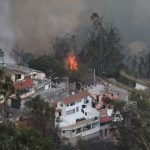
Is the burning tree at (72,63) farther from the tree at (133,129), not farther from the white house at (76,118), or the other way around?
the tree at (133,129)

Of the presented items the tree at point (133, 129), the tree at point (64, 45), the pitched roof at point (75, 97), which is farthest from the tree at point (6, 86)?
the tree at point (64, 45)

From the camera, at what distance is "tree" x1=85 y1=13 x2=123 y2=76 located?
35188 mm

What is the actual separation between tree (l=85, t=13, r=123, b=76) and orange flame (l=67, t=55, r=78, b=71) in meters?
1.30

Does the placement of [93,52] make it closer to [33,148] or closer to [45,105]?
[45,105]

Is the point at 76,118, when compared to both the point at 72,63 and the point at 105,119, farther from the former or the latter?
the point at 72,63

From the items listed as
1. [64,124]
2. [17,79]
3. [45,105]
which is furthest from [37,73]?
[45,105]

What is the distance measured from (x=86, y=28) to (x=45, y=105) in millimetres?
17938

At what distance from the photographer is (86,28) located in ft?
124

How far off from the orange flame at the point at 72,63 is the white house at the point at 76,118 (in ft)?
21.5

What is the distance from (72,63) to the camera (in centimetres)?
3262

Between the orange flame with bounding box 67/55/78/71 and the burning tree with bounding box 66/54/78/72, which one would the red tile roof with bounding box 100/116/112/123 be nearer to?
the burning tree with bounding box 66/54/78/72

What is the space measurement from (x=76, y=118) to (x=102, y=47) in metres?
12.9

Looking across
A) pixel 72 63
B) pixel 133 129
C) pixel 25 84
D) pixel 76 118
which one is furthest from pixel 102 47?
pixel 133 129

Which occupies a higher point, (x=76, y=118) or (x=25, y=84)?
(x=25, y=84)
